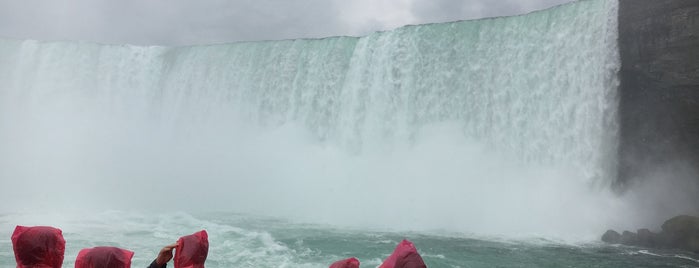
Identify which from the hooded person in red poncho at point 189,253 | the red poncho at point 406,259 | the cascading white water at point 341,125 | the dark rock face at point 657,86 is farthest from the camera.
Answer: the cascading white water at point 341,125

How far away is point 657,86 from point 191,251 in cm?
1465

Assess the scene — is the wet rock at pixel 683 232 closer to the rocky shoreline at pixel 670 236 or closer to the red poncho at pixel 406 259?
the rocky shoreline at pixel 670 236

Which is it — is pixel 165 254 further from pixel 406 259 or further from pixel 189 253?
pixel 406 259

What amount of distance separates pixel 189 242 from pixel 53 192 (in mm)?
18460

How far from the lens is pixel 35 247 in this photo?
2.67 metres

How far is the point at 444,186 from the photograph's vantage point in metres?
16.8

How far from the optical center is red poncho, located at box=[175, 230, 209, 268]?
8.61 ft

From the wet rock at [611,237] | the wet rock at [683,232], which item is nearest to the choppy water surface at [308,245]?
the wet rock at [683,232]

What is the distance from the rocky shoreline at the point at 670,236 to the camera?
12.3 m

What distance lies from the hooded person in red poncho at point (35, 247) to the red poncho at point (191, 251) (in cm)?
55

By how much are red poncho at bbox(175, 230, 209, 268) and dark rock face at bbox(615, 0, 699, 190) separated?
14.1 meters

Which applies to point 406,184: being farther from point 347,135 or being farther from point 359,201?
point 347,135

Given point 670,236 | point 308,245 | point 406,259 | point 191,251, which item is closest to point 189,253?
point 191,251

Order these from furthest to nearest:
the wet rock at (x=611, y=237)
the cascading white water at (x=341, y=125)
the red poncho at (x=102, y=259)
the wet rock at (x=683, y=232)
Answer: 1. the cascading white water at (x=341, y=125)
2. the wet rock at (x=611, y=237)
3. the wet rock at (x=683, y=232)
4. the red poncho at (x=102, y=259)
